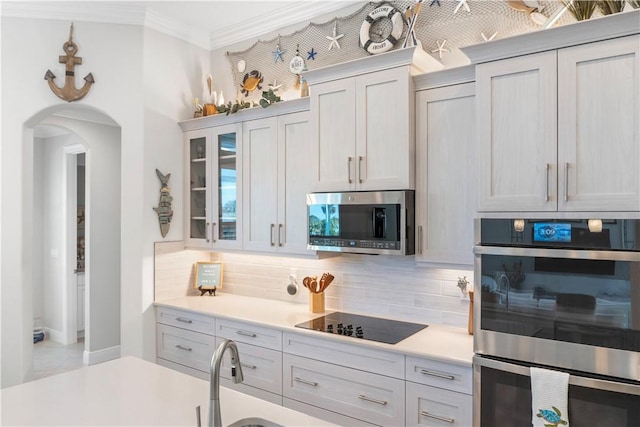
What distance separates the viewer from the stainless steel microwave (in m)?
2.47

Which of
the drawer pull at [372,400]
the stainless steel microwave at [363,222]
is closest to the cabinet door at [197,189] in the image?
the stainless steel microwave at [363,222]

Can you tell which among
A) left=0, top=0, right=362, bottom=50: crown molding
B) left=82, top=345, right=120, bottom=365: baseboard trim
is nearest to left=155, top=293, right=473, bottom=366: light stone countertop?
left=82, top=345, right=120, bottom=365: baseboard trim

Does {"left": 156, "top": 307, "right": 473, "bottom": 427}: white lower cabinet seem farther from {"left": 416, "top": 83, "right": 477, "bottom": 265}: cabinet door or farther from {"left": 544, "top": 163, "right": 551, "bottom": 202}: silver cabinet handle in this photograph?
{"left": 544, "top": 163, "right": 551, "bottom": 202}: silver cabinet handle

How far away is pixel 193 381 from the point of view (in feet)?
5.83

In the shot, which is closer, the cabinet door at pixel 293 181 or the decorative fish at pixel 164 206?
the cabinet door at pixel 293 181

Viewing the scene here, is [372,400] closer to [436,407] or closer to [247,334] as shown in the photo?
[436,407]

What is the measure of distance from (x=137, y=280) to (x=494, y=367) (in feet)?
8.77

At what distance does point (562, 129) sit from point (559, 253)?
54cm

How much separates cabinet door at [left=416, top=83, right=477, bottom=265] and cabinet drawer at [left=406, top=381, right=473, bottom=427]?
68 centimetres

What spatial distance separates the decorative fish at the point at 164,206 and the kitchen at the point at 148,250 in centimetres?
6

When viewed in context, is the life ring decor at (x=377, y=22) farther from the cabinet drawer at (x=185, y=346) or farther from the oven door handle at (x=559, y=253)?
the cabinet drawer at (x=185, y=346)

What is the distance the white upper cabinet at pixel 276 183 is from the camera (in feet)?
10.1

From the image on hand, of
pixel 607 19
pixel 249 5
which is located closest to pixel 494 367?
pixel 607 19

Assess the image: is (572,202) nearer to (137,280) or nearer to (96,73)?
(137,280)
